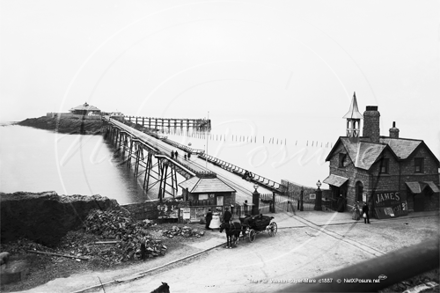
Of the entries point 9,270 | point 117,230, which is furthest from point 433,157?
point 9,270

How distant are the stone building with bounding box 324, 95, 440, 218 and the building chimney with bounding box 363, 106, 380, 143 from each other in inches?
3.0

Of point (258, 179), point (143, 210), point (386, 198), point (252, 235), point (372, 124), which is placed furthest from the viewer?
point (258, 179)

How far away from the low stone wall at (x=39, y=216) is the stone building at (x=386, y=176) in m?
18.4

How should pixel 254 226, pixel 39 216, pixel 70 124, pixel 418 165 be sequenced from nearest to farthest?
pixel 39 216 < pixel 254 226 < pixel 418 165 < pixel 70 124

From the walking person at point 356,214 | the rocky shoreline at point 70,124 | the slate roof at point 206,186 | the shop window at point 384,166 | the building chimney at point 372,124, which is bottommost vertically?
the walking person at point 356,214

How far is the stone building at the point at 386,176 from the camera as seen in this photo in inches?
1000

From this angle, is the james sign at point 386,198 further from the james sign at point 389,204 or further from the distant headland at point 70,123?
the distant headland at point 70,123

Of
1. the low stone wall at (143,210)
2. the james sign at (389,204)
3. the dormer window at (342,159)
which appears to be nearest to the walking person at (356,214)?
Answer: the james sign at (389,204)

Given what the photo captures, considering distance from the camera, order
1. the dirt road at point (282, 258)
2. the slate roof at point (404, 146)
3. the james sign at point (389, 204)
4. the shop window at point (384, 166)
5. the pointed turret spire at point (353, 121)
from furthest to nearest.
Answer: the pointed turret spire at point (353, 121) → the slate roof at point (404, 146) → the shop window at point (384, 166) → the james sign at point (389, 204) → the dirt road at point (282, 258)

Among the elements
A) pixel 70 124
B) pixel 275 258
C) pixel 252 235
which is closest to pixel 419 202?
pixel 252 235

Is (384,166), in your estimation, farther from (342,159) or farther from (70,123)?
(70,123)

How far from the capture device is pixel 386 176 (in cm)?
2567

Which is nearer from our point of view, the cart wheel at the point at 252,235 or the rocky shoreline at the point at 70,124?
the cart wheel at the point at 252,235

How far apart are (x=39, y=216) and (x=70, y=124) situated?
14284cm
